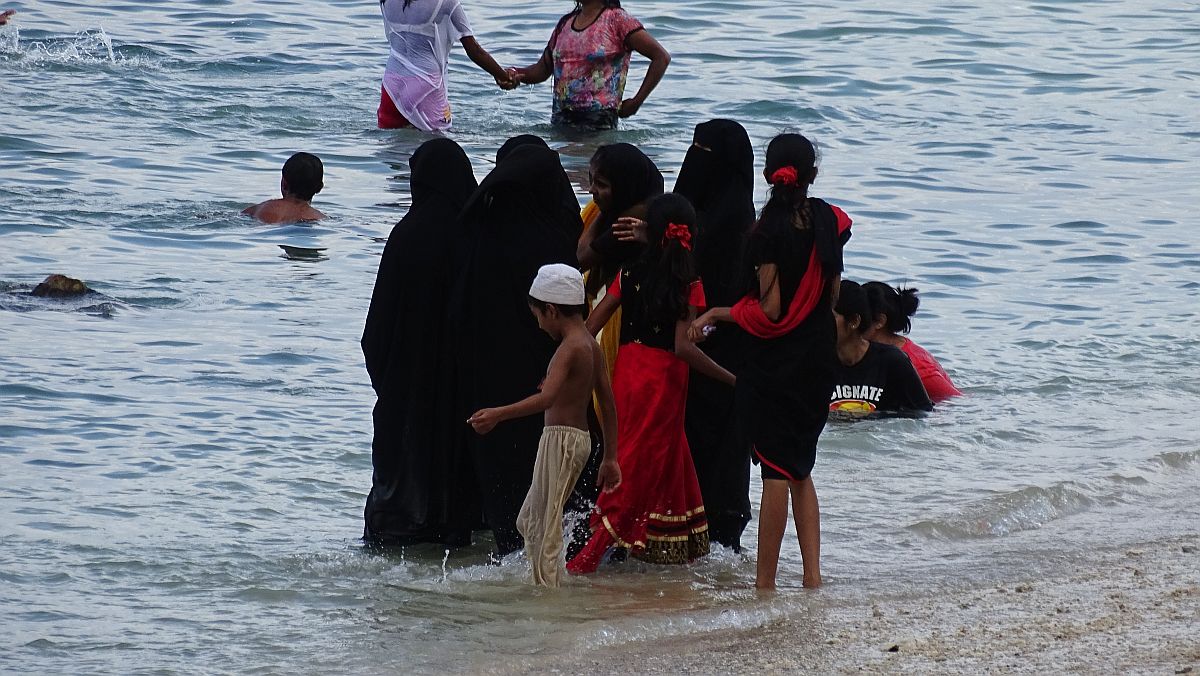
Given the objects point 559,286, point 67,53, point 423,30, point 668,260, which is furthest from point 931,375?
point 67,53

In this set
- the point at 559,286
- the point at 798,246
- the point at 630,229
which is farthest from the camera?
the point at 630,229

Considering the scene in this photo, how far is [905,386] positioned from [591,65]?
4990mm

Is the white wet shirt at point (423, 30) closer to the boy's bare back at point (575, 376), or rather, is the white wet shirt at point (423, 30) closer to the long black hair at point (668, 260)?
the long black hair at point (668, 260)

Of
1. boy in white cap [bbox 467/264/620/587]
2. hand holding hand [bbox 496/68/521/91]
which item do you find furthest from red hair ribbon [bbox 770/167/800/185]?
hand holding hand [bbox 496/68/521/91]

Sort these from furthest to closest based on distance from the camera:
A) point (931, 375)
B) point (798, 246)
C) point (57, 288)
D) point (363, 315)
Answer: point (363, 315) < point (57, 288) < point (931, 375) < point (798, 246)

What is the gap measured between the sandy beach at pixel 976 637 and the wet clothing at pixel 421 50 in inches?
287

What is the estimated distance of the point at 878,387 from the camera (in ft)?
26.5

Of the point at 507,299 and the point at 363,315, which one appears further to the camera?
the point at 363,315

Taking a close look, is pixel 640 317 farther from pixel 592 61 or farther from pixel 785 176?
pixel 592 61

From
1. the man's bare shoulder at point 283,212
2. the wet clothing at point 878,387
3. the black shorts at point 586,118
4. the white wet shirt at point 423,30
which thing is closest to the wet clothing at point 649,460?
the wet clothing at point 878,387

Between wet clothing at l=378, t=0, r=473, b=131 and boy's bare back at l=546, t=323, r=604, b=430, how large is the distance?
23.4ft

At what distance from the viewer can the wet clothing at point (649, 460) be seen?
5809 mm

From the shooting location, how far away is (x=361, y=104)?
607 inches

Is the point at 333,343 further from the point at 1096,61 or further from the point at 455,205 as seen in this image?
the point at 1096,61
